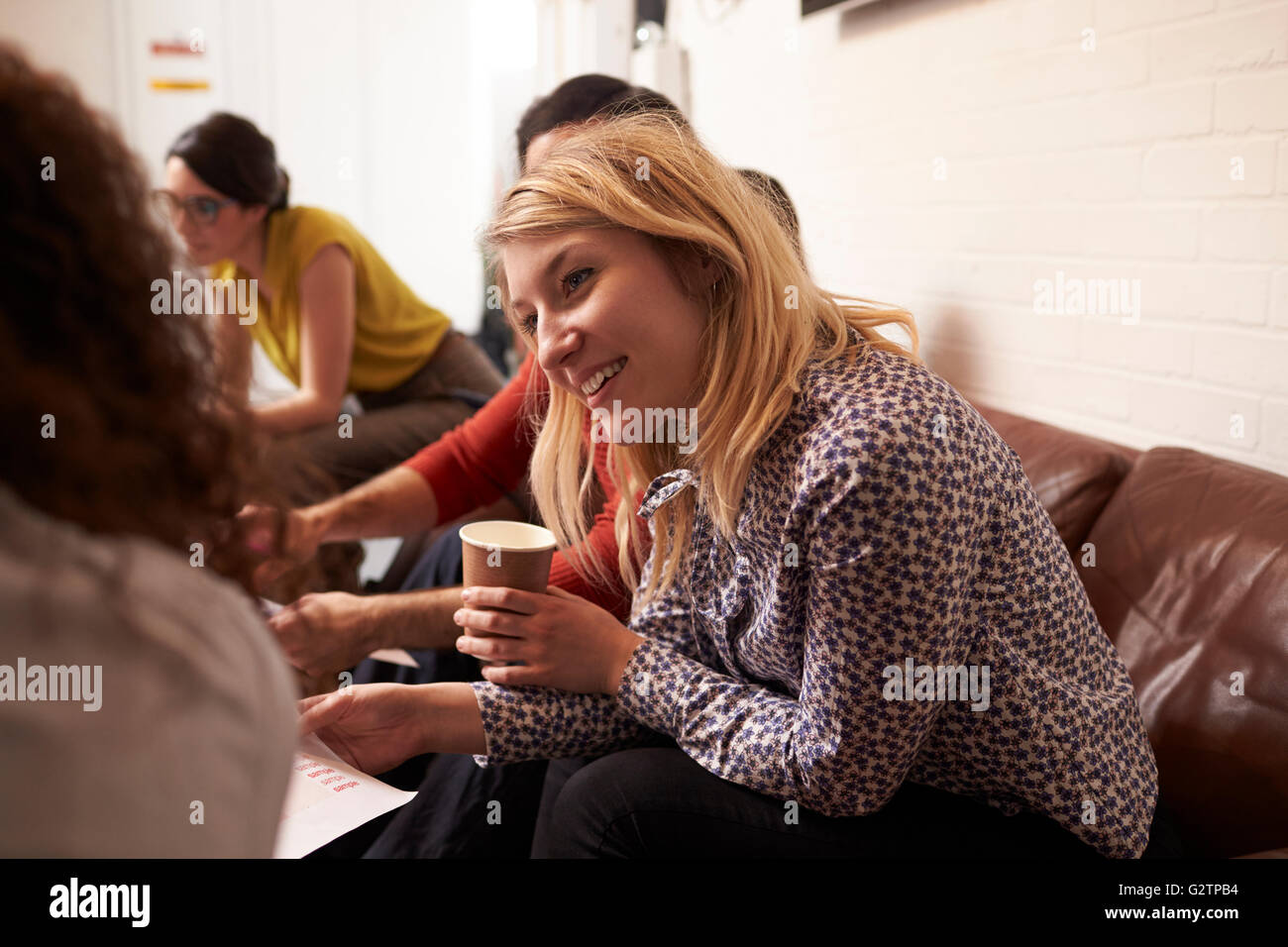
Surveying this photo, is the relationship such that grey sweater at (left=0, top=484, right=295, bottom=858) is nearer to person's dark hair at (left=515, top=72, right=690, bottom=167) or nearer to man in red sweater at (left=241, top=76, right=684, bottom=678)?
man in red sweater at (left=241, top=76, right=684, bottom=678)

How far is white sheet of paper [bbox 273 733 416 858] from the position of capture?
2.96 ft

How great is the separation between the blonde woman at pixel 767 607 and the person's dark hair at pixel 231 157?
1618 mm

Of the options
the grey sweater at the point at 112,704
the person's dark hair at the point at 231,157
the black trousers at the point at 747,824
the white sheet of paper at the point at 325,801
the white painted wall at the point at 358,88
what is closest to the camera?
the grey sweater at the point at 112,704

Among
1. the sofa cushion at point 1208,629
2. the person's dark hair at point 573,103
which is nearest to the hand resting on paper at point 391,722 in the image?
the sofa cushion at point 1208,629

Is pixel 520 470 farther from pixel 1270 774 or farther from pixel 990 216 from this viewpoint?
pixel 1270 774

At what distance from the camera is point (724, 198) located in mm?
1123

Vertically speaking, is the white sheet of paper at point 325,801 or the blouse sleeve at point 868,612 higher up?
the blouse sleeve at point 868,612

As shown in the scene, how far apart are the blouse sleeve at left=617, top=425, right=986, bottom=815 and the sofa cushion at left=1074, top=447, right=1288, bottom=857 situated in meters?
0.39

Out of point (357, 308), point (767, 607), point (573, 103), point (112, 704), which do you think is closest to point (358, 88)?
point (357, 308)

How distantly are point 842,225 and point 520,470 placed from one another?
109 centimetres

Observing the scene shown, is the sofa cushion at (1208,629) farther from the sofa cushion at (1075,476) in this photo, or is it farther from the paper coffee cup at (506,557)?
the paper coffee cup at (506,557)

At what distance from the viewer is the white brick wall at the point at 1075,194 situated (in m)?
1.43

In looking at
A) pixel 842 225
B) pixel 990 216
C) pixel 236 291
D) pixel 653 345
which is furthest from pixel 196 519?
pixel 236 291

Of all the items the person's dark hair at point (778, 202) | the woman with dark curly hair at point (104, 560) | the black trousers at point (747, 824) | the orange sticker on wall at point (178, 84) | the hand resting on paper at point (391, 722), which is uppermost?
the orange sticker on wall at point (178, 84)
